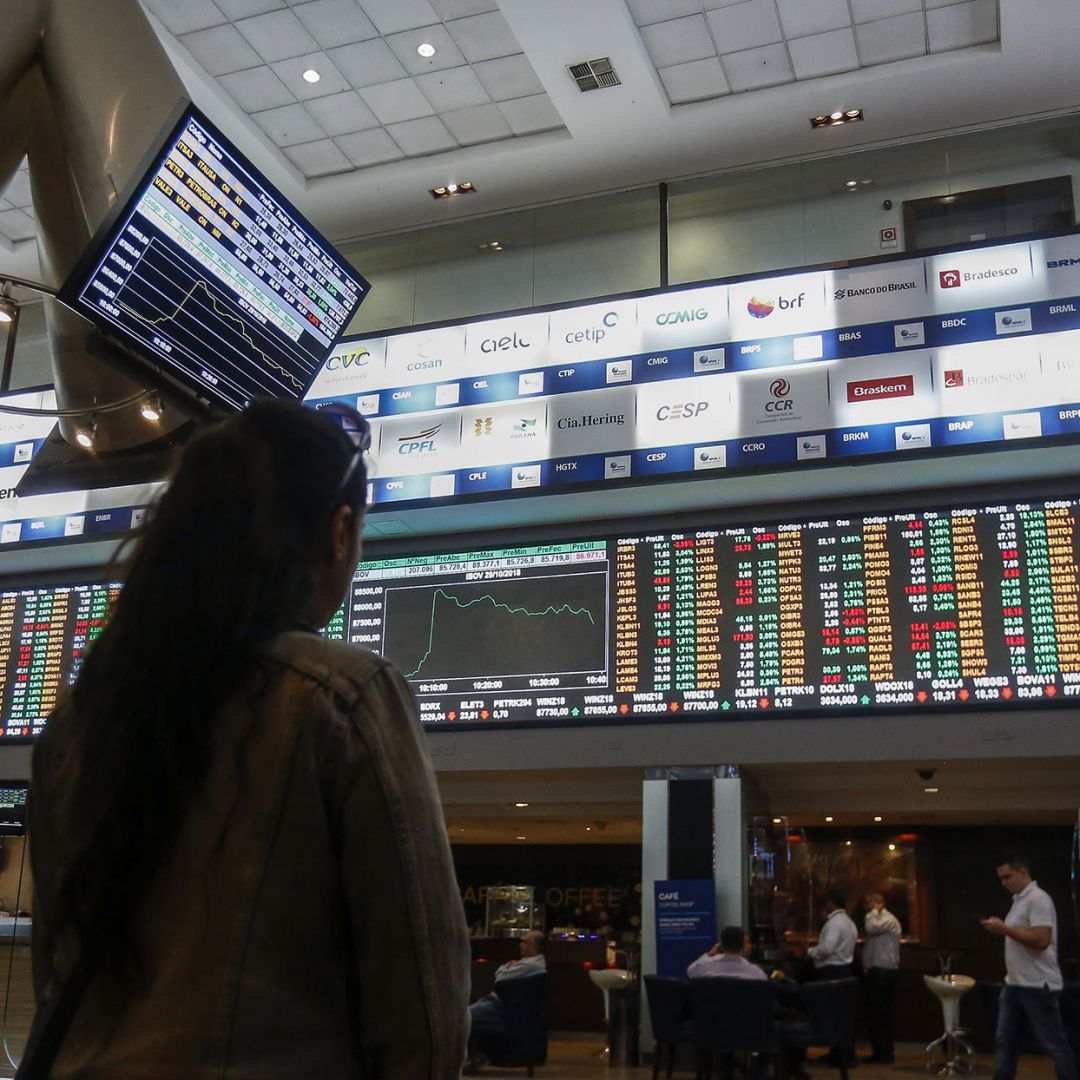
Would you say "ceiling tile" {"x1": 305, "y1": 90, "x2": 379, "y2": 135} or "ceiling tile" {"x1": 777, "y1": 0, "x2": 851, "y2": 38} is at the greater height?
"ceiling tile" {"x1": 777, "y1": 0, "x2": 851, "y2": 38}

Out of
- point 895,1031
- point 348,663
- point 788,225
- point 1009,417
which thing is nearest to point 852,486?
point 1009,417

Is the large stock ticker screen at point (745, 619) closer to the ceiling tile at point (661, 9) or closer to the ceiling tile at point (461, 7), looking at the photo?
the ceiling tile at point (661, 9)

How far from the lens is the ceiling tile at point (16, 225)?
8781mm

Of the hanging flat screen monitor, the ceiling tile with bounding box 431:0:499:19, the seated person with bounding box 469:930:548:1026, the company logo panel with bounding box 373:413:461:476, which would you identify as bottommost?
the seated person with bounding box 469:930:548:1026

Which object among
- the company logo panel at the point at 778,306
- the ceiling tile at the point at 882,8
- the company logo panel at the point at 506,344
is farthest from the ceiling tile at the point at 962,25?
the company logo panel at the point at 506,344

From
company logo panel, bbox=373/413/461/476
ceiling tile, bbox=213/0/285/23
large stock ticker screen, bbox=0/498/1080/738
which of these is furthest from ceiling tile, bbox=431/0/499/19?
large stock ticker screen, bbox=0/498/1080/738

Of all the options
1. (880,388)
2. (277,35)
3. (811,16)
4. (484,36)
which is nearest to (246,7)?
(277,35)

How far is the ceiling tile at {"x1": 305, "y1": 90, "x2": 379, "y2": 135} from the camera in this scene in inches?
304

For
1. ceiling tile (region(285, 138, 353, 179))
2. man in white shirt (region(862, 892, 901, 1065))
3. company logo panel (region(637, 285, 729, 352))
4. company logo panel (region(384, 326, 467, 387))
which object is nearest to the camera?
company logo panel (region(637, 285, 729, 352))

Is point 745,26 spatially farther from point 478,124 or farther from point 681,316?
point 478,124

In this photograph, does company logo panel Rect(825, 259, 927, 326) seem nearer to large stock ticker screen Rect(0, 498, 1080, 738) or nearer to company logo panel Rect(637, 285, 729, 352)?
company logo panel Rect(637, 285, 729, 352)

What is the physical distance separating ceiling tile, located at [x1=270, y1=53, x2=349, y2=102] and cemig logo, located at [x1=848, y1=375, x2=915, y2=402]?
3.73 metres

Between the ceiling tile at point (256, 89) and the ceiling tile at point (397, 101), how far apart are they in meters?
0.52

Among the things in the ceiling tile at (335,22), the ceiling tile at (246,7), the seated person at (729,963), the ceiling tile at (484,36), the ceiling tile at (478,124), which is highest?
the ceiling tile at (246,7)
